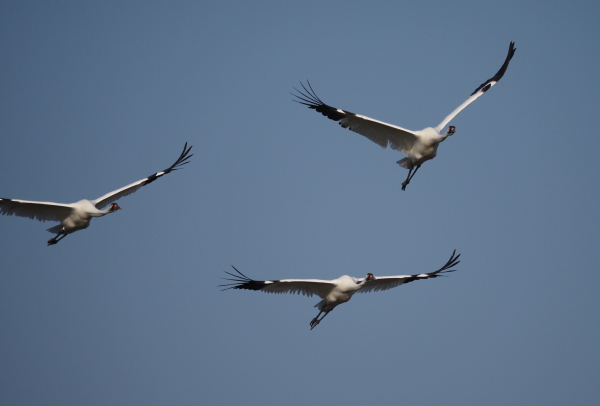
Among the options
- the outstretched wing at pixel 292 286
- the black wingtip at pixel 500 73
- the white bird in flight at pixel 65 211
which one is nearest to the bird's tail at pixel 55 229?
the white bird in flight at pixel 65 211

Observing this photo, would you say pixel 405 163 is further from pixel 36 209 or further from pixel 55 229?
pixel 36 209

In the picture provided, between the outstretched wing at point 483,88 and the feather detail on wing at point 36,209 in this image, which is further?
the outstretched wing at point 483,88

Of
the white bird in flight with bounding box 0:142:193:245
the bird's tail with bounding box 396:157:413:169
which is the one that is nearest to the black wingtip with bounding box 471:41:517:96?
the bird's tail with bounding box 396:157:413:169

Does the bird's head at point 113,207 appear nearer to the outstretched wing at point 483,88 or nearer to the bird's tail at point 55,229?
the bird's tail at point 55,229

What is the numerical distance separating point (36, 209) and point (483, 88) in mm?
12291

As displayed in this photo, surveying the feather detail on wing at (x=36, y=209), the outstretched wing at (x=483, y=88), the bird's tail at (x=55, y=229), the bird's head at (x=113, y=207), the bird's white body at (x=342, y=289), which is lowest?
the bird's white body at (x=342, y=289)

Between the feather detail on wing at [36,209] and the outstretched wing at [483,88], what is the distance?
9.63 meters

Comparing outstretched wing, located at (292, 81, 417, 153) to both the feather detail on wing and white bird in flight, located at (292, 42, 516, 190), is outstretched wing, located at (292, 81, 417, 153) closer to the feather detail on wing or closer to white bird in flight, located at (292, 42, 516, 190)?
white bird in flight, located at (292, 42, 516, 190)

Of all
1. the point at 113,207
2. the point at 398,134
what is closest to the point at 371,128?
the point at 398,134

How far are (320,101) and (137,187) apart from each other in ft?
19.4

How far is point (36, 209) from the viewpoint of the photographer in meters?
17.1

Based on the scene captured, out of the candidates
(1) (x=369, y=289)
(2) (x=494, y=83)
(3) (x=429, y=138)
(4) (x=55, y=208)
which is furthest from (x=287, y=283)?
(2) (x=494, y=83)

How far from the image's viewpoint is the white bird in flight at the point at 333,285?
1543cm

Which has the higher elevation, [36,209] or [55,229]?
[36,209]
